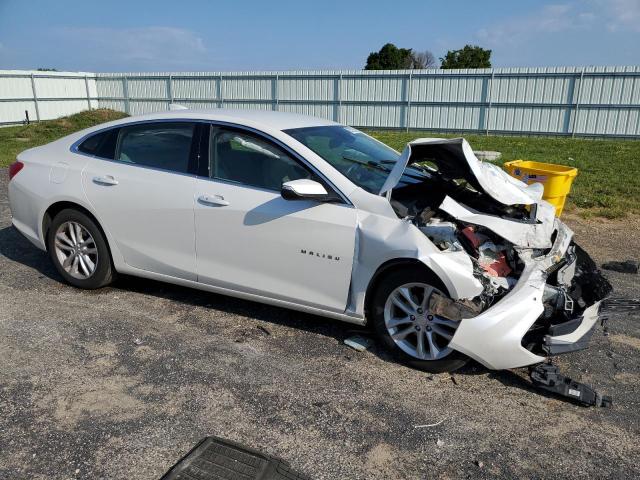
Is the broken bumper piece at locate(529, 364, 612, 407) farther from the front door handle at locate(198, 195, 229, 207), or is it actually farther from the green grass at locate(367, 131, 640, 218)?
the green grass at locate(367, 131, 640, 218)

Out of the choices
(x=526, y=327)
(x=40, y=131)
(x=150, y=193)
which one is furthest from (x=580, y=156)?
(x=40, y=131)

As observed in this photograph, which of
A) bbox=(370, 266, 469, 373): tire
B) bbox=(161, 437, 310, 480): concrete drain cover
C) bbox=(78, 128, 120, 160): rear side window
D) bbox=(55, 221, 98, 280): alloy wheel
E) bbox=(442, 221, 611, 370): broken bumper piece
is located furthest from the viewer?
bbox=(55, 221, 98, 280): alloy wheel

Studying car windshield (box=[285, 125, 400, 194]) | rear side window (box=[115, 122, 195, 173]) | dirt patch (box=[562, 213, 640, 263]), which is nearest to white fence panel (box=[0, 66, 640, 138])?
dirt patch (box=[562, 213, 640, 263])

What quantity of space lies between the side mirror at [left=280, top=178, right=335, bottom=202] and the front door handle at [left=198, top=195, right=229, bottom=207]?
565 millimetres

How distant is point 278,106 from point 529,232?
2312 centimetres

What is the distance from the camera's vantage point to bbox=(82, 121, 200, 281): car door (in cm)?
425

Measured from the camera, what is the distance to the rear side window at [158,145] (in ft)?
14.2

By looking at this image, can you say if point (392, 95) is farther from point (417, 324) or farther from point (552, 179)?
point (417, 324)

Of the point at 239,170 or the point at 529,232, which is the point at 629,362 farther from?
the point at 239,170

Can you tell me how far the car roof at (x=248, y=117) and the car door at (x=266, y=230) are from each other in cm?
12

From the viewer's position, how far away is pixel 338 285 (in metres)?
3.77

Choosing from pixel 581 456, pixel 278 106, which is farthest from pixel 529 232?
pixel 278 106

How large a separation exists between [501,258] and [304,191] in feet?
4.71

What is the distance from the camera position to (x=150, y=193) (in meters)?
4.33
